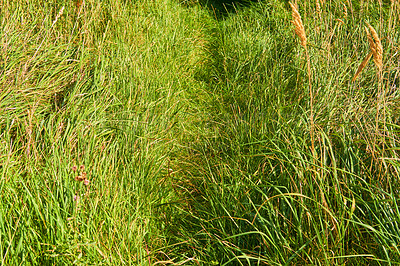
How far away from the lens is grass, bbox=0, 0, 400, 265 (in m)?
1.51

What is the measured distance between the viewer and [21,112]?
2277 millimetres

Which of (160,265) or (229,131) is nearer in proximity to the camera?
(160,265)

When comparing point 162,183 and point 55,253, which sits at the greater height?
point 55,253

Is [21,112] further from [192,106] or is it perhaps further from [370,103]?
[370,103]

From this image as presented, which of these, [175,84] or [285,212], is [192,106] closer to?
[175,84]

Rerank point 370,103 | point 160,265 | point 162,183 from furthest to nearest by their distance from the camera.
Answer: point 370,103
point 162,183
point 160,265

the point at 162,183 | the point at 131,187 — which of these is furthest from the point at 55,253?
the point at 162,183

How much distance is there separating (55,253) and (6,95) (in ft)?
4.20

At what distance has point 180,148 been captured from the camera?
266 cm

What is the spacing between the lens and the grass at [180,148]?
1506 mm

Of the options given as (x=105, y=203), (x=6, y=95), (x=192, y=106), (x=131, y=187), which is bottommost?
(x=192, y=106)

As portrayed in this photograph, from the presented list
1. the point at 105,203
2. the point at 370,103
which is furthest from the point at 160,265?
the point at 370,103

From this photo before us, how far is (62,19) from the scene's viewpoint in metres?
3.10

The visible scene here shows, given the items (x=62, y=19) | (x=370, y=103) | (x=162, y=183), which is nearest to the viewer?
(x=162, y=183)
